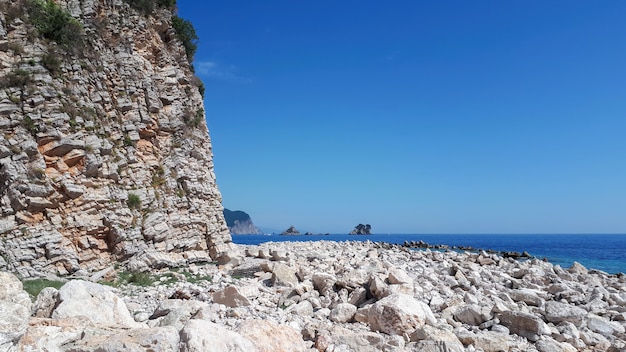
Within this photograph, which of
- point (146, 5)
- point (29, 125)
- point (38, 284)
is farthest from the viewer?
point (146, 5)

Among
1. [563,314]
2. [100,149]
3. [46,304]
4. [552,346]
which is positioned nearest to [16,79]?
[100,149]

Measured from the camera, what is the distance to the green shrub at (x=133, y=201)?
53.2 ft

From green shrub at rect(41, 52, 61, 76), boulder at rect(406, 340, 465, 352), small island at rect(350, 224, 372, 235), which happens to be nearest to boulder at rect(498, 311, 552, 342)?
boulder at rect(406, 340, 465, 352)

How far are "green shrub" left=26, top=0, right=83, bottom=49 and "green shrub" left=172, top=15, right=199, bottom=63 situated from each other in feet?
21.6

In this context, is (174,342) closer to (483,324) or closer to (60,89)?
(483,324)

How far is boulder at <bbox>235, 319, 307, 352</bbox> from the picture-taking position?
5.24 metres

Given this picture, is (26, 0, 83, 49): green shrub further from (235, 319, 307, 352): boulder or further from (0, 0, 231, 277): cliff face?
(235, 319, 307, 352): boulder

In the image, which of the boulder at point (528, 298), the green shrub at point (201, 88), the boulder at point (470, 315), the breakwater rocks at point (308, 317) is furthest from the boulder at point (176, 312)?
the green shrub at point (201, 88)

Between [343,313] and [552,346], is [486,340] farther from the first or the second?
[343,313]

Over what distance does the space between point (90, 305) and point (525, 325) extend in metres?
7.89

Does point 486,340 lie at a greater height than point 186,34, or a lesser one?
lesser

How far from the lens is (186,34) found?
22688 millimetres

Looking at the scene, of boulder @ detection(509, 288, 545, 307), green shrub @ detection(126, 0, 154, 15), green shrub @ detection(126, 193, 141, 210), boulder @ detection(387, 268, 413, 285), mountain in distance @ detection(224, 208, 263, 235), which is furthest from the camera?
mountain in distance @ detection(224, 208, 263, 235)

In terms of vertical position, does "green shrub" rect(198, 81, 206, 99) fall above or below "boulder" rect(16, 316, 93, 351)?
above
